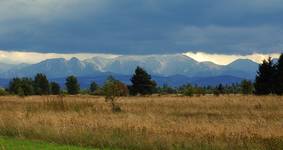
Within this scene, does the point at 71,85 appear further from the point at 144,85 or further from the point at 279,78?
the point at 279,78

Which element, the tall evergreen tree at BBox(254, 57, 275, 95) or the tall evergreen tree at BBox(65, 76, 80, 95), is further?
the tall evergreen tree at BBox(65, 76, 80, 95)

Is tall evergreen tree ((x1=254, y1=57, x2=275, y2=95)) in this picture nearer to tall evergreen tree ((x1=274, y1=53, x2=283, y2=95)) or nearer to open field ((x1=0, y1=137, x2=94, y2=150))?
tall evergreen tree ((x1=274, y1=53, x2=283, y2=95))

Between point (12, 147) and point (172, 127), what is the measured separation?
6.29 m

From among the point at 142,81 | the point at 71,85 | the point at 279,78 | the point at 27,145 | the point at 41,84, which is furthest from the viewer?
the point at 41,84

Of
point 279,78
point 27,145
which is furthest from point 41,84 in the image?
point 27,145

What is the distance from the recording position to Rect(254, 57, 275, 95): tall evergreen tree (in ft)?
200

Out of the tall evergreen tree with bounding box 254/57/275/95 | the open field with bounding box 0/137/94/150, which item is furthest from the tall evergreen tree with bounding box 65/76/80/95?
the open field with bounding box 0/137/94/150

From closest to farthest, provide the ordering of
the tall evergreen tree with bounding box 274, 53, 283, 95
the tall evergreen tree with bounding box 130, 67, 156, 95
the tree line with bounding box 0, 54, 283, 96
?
the tree line with bounding box 0, 54, 283, 96 → the tall evergreen tree with bounding box 274, 53, 283, 95 → the tall evergreen tree with bounding box 130, 67, 156, 95

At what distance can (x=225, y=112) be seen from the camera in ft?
93.7

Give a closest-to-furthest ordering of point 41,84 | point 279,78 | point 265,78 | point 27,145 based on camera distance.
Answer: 1. point 27,145
2. point 279,78
3. point 265,78
4. point 41,84

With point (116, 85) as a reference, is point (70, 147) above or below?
below

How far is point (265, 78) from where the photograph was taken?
61844 millimetres

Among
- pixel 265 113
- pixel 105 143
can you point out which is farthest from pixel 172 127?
pixel 265 113

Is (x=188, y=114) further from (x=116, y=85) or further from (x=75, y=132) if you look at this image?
(x=75, y=132)
